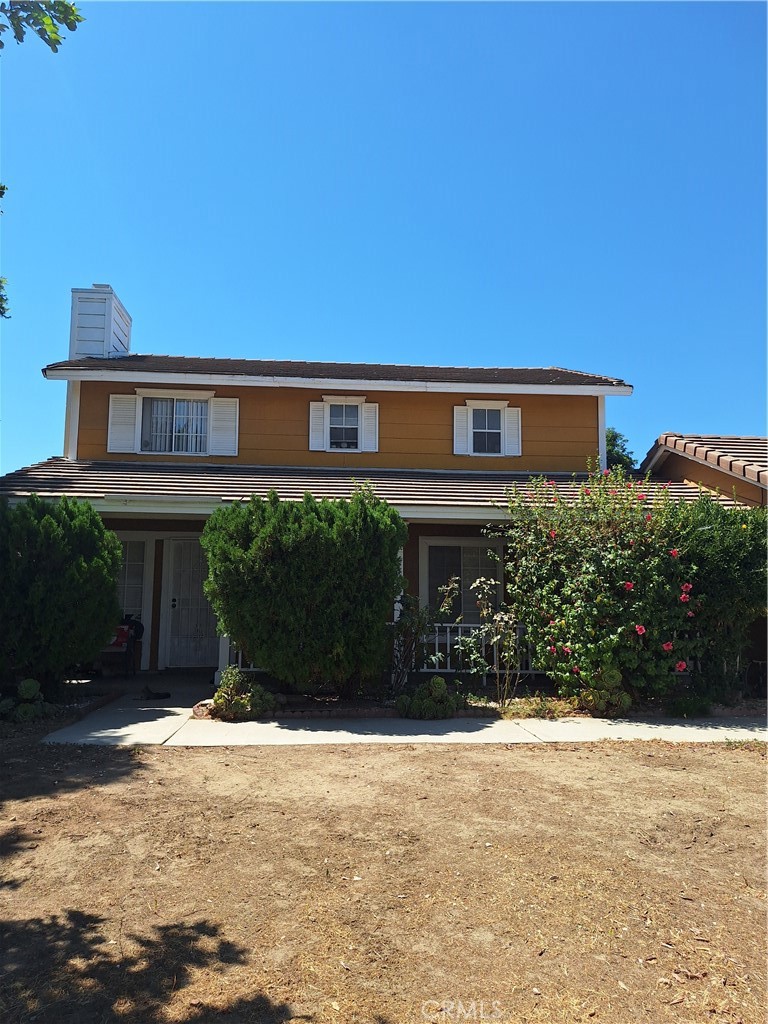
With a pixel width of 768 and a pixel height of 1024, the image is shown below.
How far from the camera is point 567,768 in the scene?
6.32 m

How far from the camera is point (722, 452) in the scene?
12.5 metres

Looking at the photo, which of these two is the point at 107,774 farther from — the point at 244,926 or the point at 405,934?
the point at 405,934

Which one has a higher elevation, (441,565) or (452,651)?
(441,565)

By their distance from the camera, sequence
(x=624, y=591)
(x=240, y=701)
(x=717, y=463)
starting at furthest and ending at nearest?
(x=717, y=463), (x=624, y=591), (x=240, y=701)

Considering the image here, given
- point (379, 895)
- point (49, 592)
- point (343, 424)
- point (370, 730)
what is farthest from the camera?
point (343, 424)

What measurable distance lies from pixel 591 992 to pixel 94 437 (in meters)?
12.3

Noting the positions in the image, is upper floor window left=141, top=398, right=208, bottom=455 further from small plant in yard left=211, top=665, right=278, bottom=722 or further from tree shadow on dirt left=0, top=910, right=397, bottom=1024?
tree shadow on dirt left=0, top=910, right=397, bottom=1024

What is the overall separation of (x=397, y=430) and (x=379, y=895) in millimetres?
10429

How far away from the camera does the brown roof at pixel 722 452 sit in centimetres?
1135

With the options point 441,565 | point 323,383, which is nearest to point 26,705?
point 441,565

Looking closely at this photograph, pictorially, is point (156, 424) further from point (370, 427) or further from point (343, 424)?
point (370, 427)

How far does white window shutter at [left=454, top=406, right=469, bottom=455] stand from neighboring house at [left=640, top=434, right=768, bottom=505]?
3974 millimetres

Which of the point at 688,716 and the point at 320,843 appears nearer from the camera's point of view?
the point at 320,843

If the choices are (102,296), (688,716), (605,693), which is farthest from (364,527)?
(102,296)
